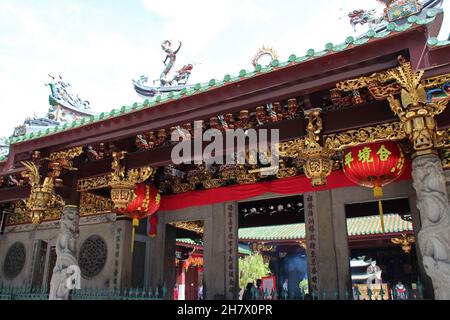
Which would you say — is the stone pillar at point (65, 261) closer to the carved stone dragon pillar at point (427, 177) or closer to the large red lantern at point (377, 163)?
the large red lantern at point (377, 163)

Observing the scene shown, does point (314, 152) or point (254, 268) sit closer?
point (314, 152)

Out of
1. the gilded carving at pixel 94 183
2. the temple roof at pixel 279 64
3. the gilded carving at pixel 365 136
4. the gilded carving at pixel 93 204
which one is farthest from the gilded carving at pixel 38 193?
the gilded carving at pixel 365 136

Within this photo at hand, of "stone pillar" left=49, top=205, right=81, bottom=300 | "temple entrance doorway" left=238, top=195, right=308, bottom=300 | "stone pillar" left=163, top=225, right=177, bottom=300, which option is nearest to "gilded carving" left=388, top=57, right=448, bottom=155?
"temple entrance doorway" left=238, top=195, right=308, bottom=300

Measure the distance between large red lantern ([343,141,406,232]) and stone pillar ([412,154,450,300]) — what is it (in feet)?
2.92

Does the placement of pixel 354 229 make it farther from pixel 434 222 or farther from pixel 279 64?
pixel 279 64

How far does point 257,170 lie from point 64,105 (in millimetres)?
8612

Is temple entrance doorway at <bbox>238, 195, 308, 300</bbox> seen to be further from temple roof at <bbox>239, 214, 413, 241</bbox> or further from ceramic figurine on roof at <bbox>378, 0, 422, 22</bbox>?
ceramic figurine on roof at <bbox>378, 0, 422, 22</bbox>

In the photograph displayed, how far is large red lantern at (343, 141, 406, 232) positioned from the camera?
4832 mm

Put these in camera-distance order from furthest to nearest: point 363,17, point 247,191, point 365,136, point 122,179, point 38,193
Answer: point 363,17 → point 247,191 → point 38,193 → point 122,179 → point 365,136

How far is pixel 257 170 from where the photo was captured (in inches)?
257

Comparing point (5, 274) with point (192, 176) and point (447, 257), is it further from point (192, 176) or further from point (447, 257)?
point (447, 257)

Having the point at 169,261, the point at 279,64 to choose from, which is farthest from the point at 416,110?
the point at 169,261
